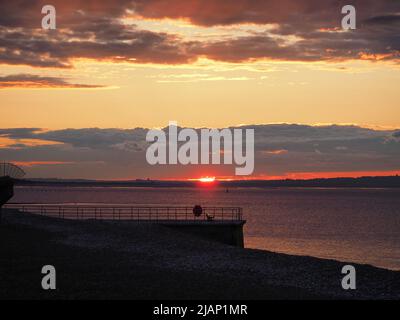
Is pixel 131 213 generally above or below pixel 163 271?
above

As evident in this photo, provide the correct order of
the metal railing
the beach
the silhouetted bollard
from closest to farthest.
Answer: the beach, the silhouetted bollard, the metal railing

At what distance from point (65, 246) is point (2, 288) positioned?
44.2 feet

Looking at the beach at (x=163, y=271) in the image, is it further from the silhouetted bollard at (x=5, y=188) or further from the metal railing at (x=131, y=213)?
the metal railing at (x=131, y=213)

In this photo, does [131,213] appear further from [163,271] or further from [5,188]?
[163,271]

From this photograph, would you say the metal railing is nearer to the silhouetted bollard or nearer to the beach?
the silhouetted bollard

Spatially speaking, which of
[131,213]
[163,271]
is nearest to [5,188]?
[163,271]

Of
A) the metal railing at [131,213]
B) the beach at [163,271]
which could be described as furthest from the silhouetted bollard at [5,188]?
the metal railing at [131,213]

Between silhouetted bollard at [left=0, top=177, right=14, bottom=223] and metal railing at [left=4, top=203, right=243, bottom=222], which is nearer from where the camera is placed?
silhouetted bollard at [left=0, top=177, right=14, bottom=223]

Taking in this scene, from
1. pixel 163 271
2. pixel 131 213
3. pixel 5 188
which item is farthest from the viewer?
pixel 131 213

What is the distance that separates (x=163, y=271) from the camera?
2788 centimetres

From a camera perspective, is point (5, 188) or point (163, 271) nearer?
point (163, 271)

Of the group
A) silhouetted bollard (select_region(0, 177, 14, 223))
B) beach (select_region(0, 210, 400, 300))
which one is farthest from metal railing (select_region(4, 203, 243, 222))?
beach (select_region(0, 210, 400, 300))

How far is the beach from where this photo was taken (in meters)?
22.7

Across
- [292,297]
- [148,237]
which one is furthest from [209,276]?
[148,237]
